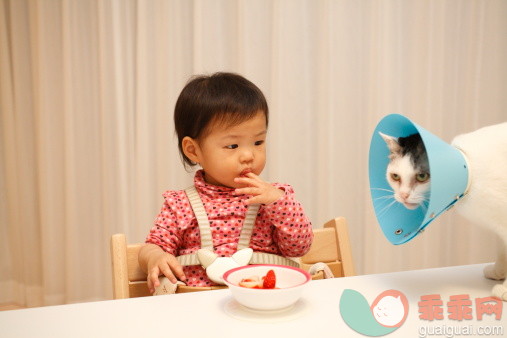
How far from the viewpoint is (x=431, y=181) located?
0.54m

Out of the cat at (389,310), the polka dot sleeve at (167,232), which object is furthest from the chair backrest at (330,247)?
the cat at (389,310)

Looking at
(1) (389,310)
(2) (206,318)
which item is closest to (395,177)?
(1) (389,310)

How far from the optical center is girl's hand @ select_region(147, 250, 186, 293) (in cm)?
79

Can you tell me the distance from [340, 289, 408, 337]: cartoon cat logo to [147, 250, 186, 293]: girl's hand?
1.10ft

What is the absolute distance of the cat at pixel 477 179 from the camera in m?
0.59

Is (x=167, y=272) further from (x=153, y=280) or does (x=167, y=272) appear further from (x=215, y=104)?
(x=215, y=104)

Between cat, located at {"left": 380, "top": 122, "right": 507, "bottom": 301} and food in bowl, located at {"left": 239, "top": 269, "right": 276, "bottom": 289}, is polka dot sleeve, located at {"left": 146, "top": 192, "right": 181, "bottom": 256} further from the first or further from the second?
cat, located at {"left": 380, "top": 122, "right": 507, "bottom": 301}

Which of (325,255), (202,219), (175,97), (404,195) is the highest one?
(175,97)

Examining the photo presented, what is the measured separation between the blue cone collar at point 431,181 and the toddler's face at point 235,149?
329 millimetres

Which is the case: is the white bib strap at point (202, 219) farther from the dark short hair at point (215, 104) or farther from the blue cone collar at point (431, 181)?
the blue cone collar at point (431, 181)

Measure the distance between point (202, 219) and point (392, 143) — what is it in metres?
0.46

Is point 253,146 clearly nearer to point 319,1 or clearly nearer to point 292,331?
point 292,331

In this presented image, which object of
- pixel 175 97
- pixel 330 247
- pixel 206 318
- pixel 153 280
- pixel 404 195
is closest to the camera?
pixel 206 318

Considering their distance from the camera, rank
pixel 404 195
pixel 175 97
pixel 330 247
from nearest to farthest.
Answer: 1. pixel 404 195
2. pixel 330 247
3. pixel 175 97
